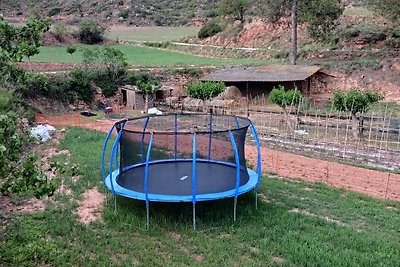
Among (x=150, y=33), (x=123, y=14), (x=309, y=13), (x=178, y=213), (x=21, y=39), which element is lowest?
(x=178, y=213)

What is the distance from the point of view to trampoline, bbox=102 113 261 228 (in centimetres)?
1099

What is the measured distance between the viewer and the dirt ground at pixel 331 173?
557 inches

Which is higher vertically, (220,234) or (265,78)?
(265,78)

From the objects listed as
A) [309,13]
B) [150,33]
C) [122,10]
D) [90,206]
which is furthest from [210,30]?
[90,206]

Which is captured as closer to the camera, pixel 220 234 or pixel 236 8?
pixel 220 234

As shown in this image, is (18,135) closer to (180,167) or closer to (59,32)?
(180,167)

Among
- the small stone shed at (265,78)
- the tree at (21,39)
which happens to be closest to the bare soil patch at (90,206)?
the tree at (21,39)

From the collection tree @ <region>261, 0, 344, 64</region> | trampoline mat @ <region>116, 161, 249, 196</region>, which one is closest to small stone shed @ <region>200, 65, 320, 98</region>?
tree @ <region>261, 0, 344, 64</region>

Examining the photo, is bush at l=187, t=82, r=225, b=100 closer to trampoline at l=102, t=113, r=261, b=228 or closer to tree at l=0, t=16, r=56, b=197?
trampoline at l=102, t=113, r=261, b=228

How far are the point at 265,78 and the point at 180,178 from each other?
728 inches

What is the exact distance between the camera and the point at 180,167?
13.6 m

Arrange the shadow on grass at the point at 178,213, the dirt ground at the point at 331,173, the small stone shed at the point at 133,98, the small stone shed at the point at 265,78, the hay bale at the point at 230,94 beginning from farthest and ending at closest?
the hay bale at the point at 230,94, the small stone shed at the point at 133,98, the small stone shed at the point at 265,78, the dirt ground at the point at 331,173, the shadow on grass at the point at 178,213

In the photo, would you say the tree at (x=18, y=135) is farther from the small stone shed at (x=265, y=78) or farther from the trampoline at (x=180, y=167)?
the small stone shed at (x=265, y=78)

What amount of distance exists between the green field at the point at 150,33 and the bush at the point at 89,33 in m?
4.84
